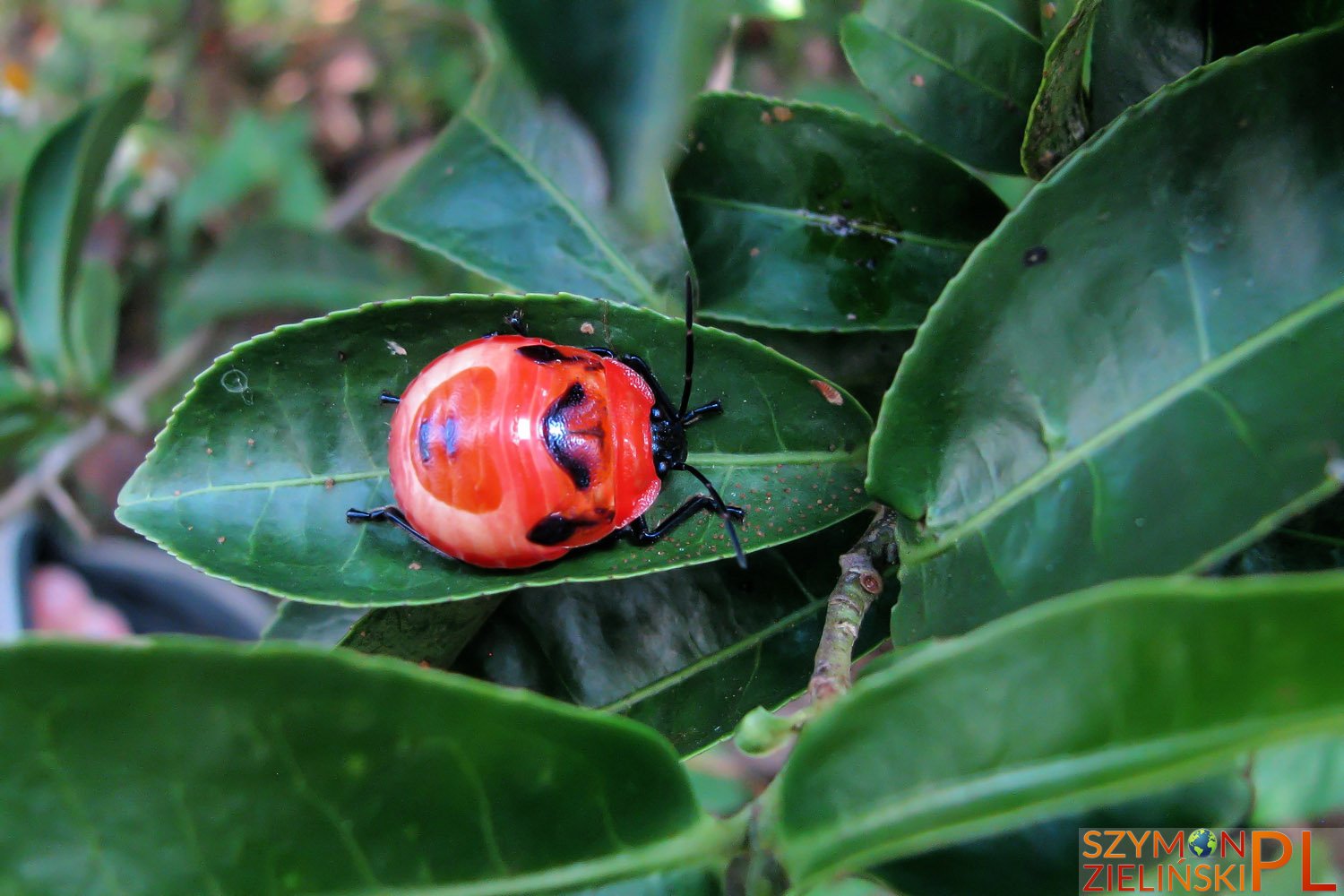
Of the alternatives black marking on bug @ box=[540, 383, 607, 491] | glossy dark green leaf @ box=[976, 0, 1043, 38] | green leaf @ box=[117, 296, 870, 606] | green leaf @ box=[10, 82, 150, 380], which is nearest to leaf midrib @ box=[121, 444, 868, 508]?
green leaf @ box=[117, 296, 870, 606]

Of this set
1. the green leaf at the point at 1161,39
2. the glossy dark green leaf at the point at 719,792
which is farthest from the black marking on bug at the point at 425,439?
the glossy dark green leaf at the point at 719,792

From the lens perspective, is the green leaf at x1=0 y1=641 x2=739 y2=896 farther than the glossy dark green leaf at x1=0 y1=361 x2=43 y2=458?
No

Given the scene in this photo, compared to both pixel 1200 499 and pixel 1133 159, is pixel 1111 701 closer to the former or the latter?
pixel 1200 499

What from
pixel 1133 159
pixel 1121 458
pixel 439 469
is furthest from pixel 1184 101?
pixel 439 469

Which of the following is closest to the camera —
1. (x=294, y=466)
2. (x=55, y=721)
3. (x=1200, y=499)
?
(x=55, y=721)

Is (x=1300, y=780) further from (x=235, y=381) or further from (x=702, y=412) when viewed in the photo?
(x=235, y=381)

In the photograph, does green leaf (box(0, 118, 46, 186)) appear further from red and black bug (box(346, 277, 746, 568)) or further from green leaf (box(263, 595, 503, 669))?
green leaf (box(263, 595, 503, 669))
